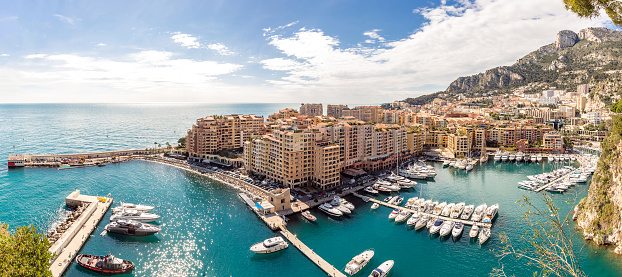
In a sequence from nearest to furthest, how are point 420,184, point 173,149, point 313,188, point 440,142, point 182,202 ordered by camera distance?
point 182,202
point 313,188
point 420,184
point 173,149
point 440,142

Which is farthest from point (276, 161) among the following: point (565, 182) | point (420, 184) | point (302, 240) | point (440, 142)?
point (440, 142)

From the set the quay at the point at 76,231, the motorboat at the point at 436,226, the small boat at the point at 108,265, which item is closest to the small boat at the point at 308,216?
the motorboat at the point at 436,226

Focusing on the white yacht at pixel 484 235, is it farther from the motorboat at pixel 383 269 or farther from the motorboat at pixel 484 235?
the motorboat at pixel 383 269

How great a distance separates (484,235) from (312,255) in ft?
74.4

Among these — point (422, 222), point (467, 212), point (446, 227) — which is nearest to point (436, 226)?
point (446, 227)

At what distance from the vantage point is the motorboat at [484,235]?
39025mm

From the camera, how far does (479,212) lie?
47625 millimetres

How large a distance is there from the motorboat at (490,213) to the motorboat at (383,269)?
1931cm

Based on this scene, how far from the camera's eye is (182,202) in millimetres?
54531

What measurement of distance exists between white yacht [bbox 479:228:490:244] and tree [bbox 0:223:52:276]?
4381 centimetres

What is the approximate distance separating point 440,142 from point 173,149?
88.8 metres

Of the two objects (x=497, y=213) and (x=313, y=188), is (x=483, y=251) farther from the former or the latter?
(x=313, y=188)

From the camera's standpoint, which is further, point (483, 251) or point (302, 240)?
point (302, 240)

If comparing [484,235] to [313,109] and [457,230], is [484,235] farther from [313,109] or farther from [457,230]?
[313,109]
